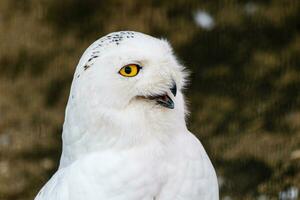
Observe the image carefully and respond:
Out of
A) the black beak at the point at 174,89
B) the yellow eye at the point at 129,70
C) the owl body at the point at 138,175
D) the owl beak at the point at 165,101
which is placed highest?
the yellow eye at the point at 129,70

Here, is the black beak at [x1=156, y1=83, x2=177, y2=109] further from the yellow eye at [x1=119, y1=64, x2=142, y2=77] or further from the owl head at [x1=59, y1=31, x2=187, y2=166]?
the yellow eye at [x1=119, y1=64, x2=142, y2=77]

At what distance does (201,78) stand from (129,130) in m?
2.18

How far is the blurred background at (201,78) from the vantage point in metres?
4.35

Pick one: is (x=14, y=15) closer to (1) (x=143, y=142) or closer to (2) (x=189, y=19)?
(2) (x=189, y=19)

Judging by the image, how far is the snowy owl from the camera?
8.36ft

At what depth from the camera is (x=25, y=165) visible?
4668 mm

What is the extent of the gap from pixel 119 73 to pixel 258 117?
2.14 metres

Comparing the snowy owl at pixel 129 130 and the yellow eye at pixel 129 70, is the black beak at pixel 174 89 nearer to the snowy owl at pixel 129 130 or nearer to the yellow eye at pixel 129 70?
the snowy owl at pixel 129 130

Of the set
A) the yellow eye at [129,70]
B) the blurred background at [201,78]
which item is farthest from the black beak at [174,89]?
the blurred background at [201,78]

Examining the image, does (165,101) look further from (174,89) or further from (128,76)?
(128,76)

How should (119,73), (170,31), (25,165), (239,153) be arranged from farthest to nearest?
(170,31) → (25,165) → (239,153) → (119,73)

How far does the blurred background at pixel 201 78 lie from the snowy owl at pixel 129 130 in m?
1.48

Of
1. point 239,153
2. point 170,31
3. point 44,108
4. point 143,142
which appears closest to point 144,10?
point 170,31

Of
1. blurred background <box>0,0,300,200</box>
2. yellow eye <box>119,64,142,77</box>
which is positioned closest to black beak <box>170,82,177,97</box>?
yellow eye <box>119,64,142,77</box>
